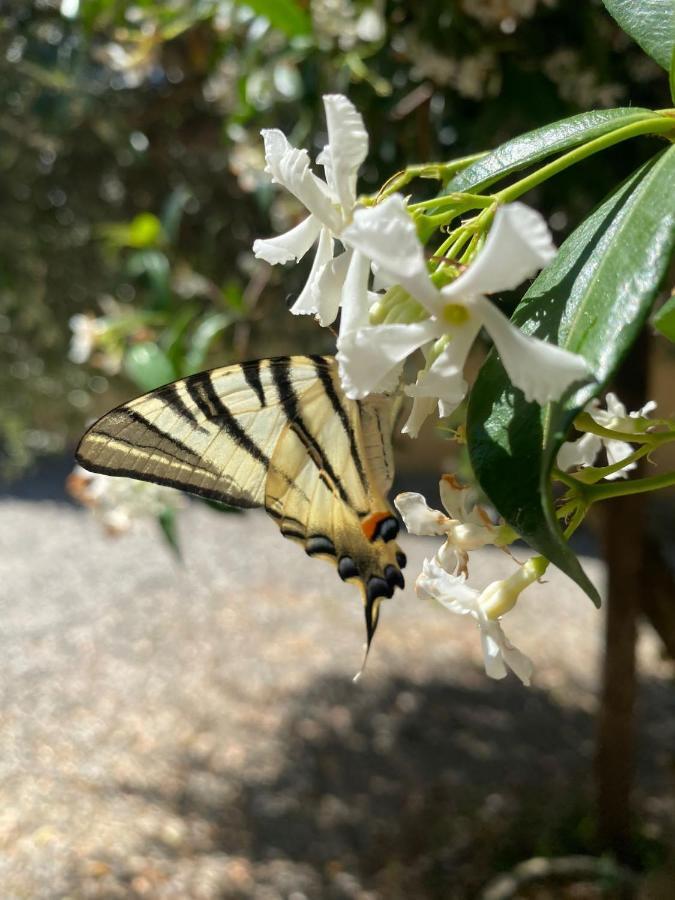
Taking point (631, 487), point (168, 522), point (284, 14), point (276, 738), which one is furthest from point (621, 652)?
point (631, 487)

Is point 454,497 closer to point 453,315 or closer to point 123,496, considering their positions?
point 453,315

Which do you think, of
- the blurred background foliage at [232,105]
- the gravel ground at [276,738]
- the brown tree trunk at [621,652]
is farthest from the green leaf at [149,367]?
the gravel ground at [276,738]

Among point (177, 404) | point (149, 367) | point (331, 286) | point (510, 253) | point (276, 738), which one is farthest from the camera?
point (276, 738)

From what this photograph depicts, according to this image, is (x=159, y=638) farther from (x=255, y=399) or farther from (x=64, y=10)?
(x=255, y=399)

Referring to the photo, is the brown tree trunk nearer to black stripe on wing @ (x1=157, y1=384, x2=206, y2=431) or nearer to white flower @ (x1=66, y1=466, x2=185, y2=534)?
white flower @ (x1=66, y1=466, x2=185, y2=534)


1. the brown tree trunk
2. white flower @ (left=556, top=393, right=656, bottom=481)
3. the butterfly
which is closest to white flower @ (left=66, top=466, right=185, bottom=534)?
the butterfly

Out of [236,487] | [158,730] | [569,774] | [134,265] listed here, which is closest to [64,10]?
[134,265]

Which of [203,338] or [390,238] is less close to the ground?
[390,238]
